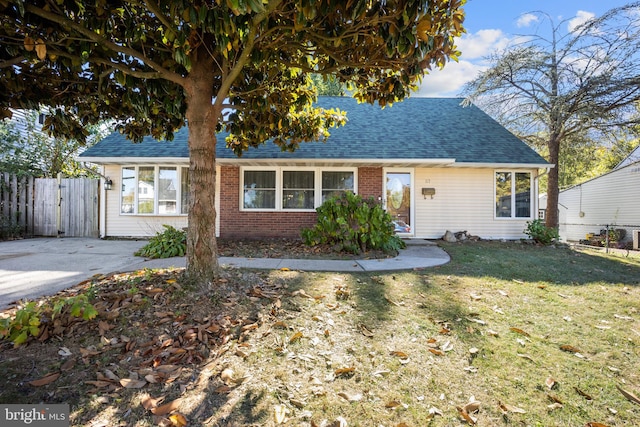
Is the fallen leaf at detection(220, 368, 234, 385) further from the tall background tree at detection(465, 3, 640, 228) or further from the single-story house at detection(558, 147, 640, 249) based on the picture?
the single-story house at detection(558, 147, 640, 249)

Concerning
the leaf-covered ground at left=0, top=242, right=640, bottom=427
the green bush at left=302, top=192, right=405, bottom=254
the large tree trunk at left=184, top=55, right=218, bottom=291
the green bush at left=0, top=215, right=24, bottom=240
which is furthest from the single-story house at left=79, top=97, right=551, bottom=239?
the leaf-covered ground at left=0, top=242, right=640, bottom=427

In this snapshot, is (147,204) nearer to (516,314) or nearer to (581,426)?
(516,314)

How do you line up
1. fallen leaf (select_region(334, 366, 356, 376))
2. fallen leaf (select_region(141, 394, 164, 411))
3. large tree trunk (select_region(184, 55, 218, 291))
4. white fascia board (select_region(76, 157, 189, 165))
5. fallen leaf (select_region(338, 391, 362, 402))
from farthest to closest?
white fascia board (select_region(76, 157, 189, 165)) → large tree trunk (select_region(184, 55, 218, 291)) → fallen leaf (select_region(334, 366, 356, 376)) → fallen leaf (select_region(338, 391, 362, 402)) → fallen leaf (select_region(141, 394, 164, 411))

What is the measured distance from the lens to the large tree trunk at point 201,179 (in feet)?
12.0

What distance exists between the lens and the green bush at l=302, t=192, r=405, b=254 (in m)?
7.17

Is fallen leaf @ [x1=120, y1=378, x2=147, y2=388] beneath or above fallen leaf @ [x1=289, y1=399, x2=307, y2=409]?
above

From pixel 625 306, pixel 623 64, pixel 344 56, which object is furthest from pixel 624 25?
pixel 344 56

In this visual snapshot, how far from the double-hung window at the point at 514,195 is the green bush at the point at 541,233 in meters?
0.75

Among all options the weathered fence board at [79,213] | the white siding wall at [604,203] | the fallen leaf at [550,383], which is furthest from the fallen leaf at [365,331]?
the white siding wall at [604,203]

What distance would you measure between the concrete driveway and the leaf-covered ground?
0.96 metres

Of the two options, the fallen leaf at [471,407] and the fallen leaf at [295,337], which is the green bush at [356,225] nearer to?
the fallen leaf at [295,337]

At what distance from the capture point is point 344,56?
3.79 meters

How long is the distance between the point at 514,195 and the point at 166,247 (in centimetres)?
1097

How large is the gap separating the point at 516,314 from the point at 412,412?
2380 mm
